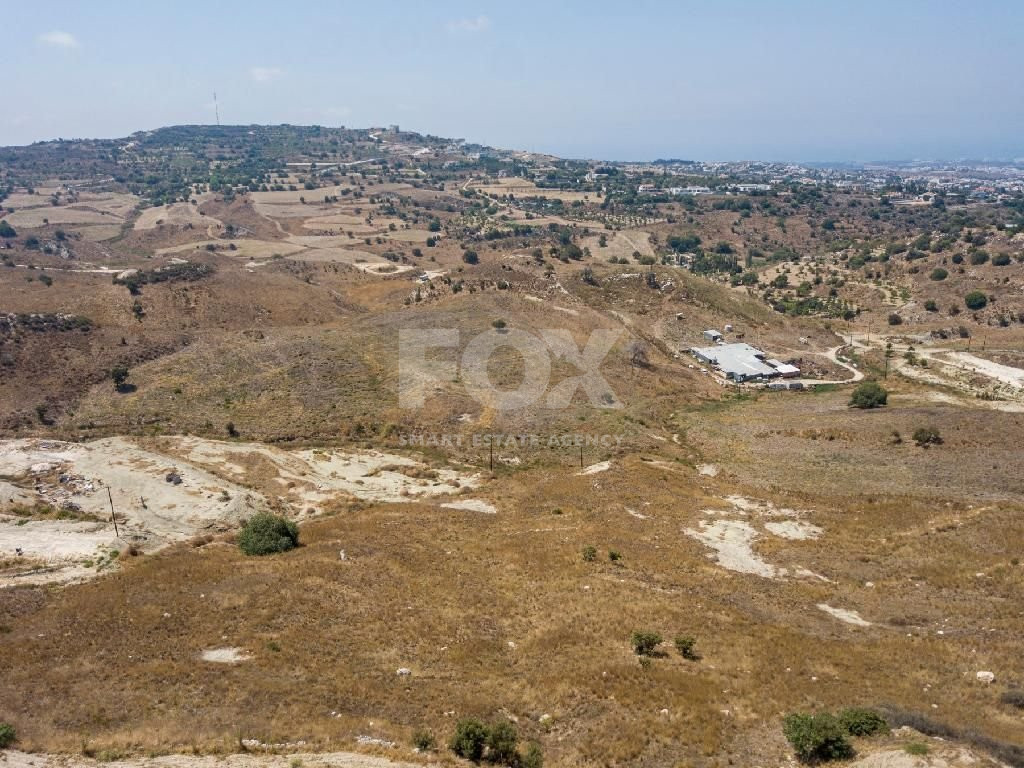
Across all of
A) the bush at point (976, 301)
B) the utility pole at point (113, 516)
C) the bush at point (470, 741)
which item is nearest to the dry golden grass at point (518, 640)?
the bush at point (470, 741)

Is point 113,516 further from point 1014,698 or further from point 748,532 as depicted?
point 1014,698

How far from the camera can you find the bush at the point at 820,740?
18531mm

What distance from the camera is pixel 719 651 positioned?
26.0 m

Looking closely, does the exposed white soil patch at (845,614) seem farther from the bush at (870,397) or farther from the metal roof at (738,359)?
the metal roof at (738,359)

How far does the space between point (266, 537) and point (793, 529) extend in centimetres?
3286

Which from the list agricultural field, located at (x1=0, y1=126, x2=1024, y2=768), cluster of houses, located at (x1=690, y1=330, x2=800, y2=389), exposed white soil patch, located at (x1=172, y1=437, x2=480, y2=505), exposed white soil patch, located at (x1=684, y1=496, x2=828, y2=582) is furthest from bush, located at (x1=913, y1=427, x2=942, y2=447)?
exposed white soil patch, located at (x1=172, y1=437, x2=480, y2=505)

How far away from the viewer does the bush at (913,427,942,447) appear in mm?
57194

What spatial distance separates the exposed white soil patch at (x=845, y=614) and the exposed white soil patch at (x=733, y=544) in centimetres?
427

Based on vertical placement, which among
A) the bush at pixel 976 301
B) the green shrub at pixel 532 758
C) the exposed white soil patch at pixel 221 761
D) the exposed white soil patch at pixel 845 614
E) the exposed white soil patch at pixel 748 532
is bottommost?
the exposed white soil patch at pixel 748 532

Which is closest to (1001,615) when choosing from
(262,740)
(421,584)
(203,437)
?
(421,584)

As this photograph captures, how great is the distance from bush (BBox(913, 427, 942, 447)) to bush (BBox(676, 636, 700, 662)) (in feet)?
142

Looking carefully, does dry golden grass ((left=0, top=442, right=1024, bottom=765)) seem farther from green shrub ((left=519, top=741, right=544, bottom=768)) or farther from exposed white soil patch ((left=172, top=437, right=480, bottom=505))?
exposed white soil patch ((left=172, top=437, right=480, bottom=505))

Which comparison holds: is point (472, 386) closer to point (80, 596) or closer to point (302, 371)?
point (302, 371)

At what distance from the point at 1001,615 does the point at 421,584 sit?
26.5 metres
